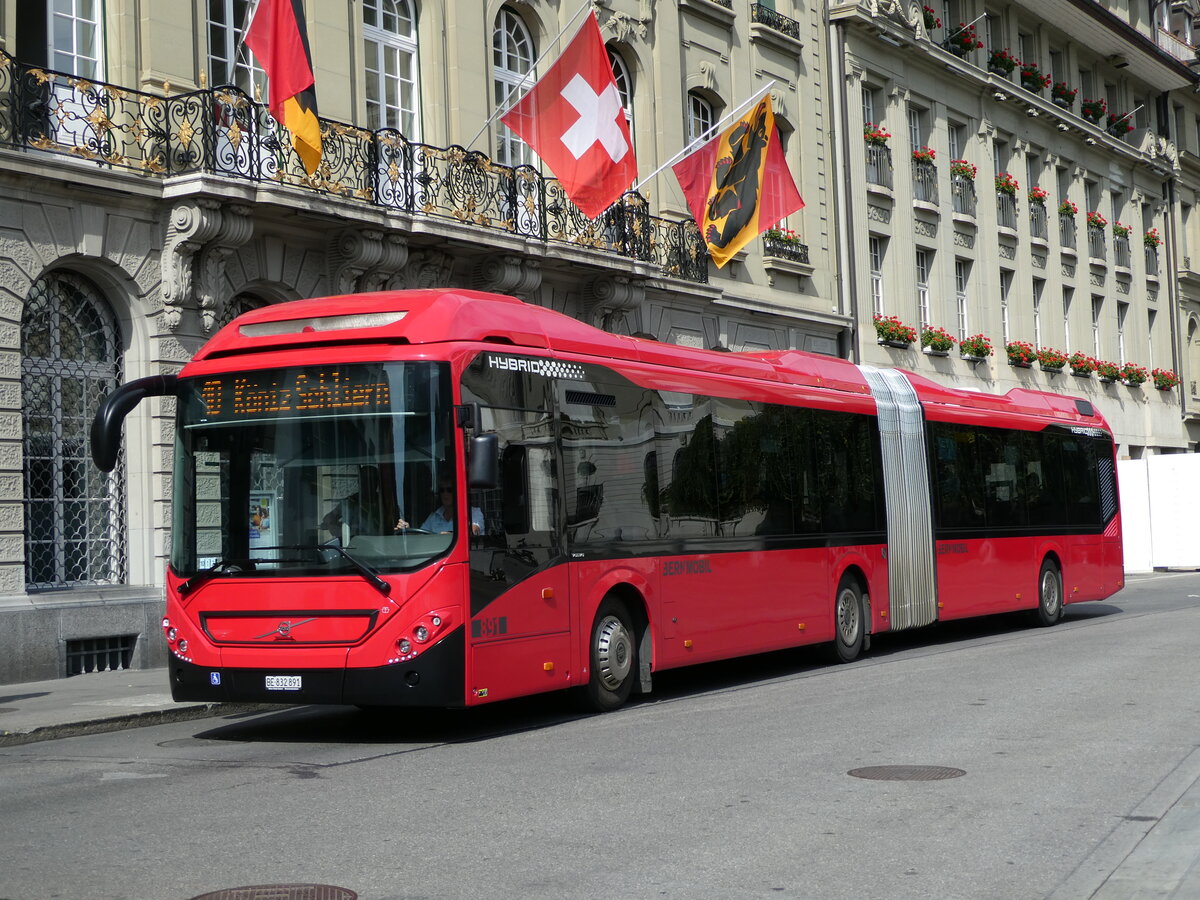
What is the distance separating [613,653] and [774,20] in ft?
64.9

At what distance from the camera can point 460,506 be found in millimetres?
10711

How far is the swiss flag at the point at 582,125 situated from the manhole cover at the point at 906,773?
12.2m

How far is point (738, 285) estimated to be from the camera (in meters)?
27.8

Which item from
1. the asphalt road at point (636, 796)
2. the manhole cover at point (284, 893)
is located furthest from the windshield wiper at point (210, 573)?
the manhole cover at point (284, 893)

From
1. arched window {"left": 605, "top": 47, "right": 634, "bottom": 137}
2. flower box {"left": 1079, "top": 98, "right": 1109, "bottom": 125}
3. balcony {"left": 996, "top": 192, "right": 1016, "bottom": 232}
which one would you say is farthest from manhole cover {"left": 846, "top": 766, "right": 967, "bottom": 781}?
flower box {"left": 1079, "top": 98, "right": 1109, "bottom": 125}

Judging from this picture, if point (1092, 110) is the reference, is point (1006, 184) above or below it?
below

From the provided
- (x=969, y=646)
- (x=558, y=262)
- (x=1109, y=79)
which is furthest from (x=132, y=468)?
(x=1109, y=79)

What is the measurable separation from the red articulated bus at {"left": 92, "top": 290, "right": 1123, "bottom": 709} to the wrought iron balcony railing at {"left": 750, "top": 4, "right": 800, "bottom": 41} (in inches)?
595

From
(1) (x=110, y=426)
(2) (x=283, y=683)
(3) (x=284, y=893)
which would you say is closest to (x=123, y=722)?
(2) (x=283, y=683)

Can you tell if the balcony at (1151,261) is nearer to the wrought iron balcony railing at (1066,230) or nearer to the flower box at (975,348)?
the wrought iron balcony railing at (1066,230)

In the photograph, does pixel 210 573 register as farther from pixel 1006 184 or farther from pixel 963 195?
pixel 1006 184

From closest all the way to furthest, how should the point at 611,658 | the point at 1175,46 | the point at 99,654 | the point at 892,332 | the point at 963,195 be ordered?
the point at 611,658
the point at 99,654
the point at 892,332
the point at 963,195
the point at 1175,46

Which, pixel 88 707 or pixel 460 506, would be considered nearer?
pixel 460 506

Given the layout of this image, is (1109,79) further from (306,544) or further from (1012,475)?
(306,544)
